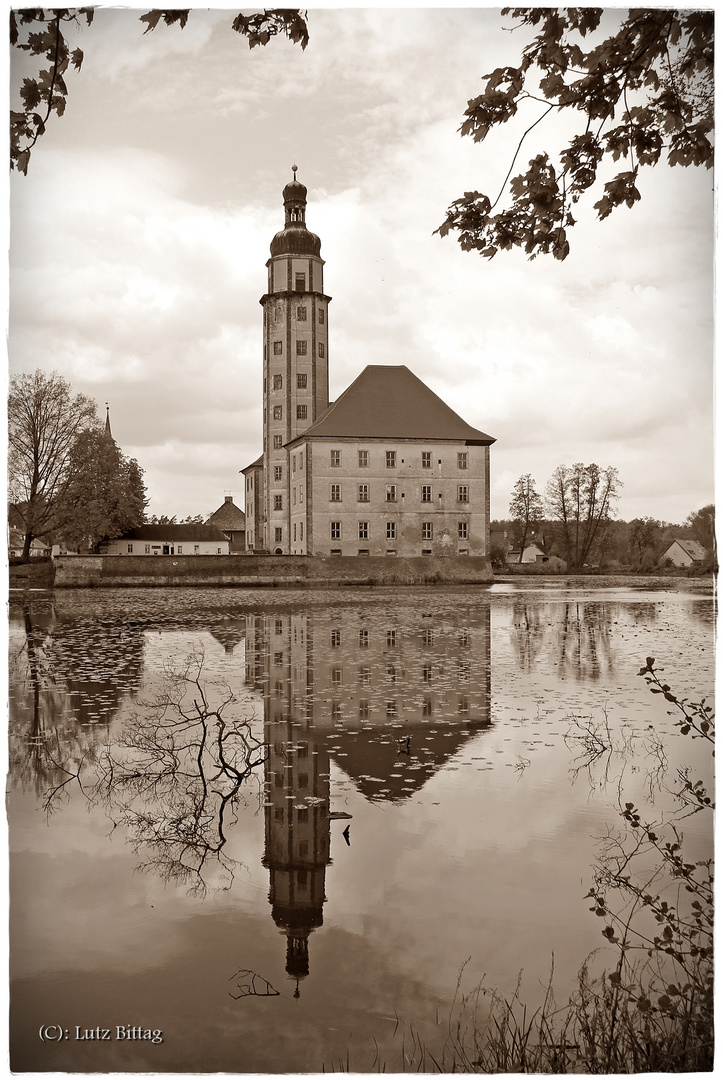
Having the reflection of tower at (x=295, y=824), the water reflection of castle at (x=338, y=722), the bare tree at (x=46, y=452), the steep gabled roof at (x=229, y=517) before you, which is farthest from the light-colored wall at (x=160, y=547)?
the reflection of tower at (x=295, y=824)

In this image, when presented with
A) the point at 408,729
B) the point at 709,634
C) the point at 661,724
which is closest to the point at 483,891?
the point at 408,729

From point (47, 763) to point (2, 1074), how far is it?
3.43 meters

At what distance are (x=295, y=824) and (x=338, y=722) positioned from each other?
299 centimetres

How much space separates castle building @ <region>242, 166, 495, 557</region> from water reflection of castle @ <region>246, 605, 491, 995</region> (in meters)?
28.3

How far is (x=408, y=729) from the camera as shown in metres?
8.56

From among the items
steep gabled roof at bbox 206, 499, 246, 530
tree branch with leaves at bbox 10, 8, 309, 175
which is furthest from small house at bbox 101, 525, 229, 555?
tree branch with leaves at bbox 10, 8, 309, 175

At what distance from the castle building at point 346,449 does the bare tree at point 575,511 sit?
390cm

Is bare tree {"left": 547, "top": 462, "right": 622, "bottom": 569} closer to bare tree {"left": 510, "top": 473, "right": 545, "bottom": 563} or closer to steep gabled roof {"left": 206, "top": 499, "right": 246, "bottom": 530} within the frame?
bare tree {"left": 510, "top": 473, "right": 545, "bottom": 563}

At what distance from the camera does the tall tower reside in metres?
49.2

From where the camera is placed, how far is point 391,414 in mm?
47688

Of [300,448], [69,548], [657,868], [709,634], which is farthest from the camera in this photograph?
[300,448]

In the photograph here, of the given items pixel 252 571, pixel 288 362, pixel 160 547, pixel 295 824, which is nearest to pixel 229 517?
pixel 160 547

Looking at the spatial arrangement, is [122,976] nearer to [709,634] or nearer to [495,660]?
[495,660]

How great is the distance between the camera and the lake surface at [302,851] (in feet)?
13.2
